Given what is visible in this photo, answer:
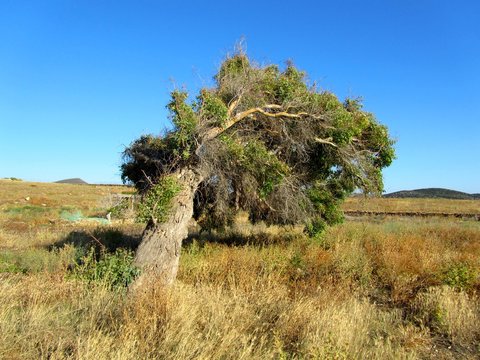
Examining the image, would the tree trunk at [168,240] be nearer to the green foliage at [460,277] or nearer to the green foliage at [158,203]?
the green foliage at [158,203]

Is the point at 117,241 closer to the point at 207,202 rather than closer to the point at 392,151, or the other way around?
the point at 207,202

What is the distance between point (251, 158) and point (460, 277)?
5.62m

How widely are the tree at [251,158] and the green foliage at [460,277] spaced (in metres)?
4.41

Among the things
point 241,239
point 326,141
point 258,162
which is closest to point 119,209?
point 258,162

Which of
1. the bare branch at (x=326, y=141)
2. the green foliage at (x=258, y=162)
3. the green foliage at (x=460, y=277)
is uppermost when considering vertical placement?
the bare branch at (x=326, y=141)

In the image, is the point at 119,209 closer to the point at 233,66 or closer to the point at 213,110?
the point at 213,110

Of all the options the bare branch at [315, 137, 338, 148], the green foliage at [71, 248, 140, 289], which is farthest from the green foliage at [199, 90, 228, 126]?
the green foliage at [71, 248, 140, 289]

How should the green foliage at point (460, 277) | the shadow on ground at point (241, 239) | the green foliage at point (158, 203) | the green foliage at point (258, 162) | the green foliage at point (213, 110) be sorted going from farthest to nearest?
the shadow on ground at point (241, 239)
the green foliage at point (258, 162)
the green foliage at point (213, 110)
the green foliage at point (158, 203)
the green foliage at point (460, 277)

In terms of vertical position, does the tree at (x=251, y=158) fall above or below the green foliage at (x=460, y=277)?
above

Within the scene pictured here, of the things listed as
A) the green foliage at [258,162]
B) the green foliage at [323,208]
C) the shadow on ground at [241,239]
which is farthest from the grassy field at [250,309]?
the shadow on ground at [241,239]

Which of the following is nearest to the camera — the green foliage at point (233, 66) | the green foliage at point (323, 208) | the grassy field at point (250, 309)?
the grassy field at point (250, 309)

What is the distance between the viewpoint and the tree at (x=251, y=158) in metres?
10.0

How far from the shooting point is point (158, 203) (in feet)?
32.0

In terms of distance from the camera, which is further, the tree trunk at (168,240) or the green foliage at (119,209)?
the green foliage at (119,209)
